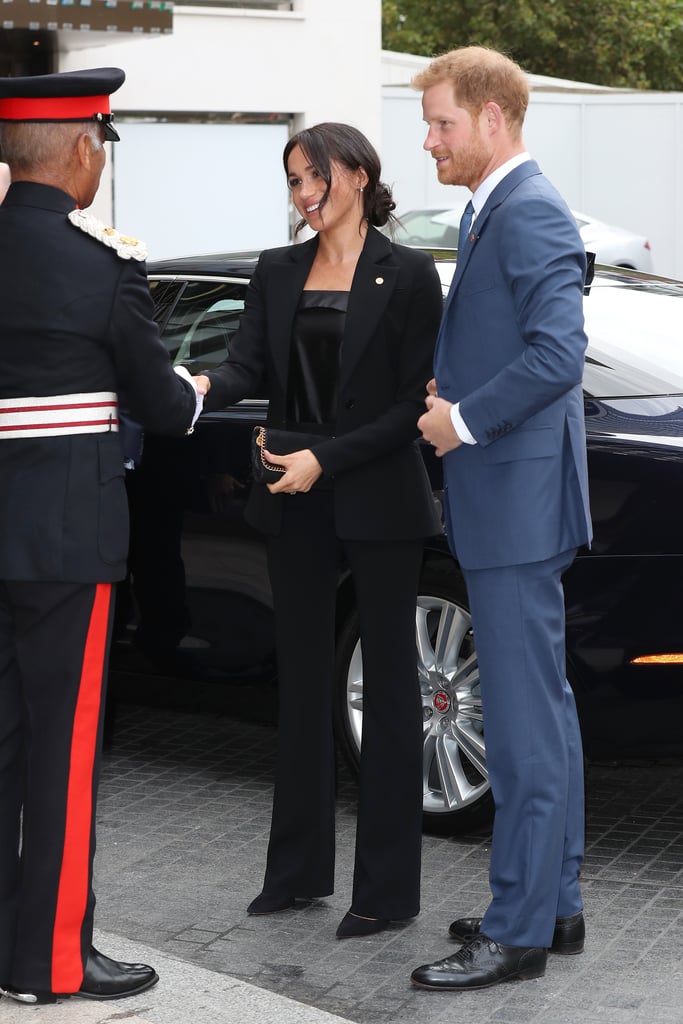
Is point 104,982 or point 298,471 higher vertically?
point 298,471

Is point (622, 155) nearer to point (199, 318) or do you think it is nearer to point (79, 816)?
point (199, 318)

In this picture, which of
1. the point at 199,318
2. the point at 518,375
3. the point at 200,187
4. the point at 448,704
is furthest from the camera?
the point at 200,187

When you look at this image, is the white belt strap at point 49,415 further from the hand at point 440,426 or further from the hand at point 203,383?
the hand at point 440,426

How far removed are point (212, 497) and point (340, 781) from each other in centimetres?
107

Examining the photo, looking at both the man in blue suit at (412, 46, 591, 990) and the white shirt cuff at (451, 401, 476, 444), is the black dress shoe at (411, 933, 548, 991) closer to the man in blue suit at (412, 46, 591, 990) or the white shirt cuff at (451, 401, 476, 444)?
the man in blue suit at (412, 46, 591, 990)

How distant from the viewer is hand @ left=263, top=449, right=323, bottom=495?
4.14 m

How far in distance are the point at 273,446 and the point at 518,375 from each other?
30.9 inches

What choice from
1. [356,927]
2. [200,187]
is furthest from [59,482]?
[200,187]

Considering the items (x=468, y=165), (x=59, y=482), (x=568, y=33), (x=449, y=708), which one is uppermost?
(x=568, y=33)

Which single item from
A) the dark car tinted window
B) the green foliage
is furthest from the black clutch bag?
the green foliage

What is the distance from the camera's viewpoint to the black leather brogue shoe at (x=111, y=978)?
3.74 m

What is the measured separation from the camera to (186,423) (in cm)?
375

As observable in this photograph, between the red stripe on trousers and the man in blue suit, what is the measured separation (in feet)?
2.67

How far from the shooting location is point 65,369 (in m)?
3.51
